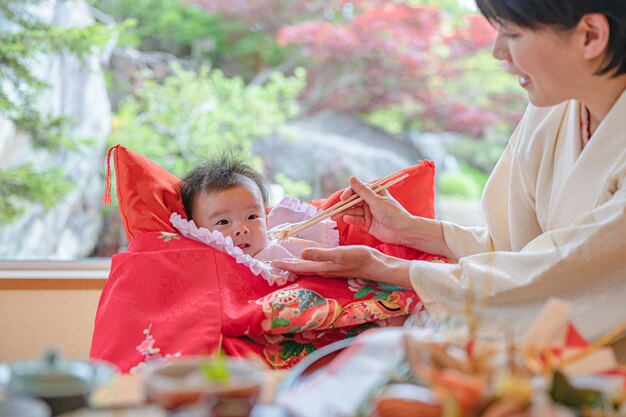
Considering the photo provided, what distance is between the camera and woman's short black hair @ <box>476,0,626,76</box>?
1551 mm

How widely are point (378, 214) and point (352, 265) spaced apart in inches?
10.2

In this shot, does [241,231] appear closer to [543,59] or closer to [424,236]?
[424,236]

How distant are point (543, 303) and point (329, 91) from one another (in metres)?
2.27

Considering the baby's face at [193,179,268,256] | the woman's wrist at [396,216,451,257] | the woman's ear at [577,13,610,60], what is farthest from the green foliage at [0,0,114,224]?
the woman's ear at [577,13,610,60]

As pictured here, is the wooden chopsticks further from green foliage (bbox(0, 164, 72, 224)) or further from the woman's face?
green foliage (bbox(0, 164, 72, 224))

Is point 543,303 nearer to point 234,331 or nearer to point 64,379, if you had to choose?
point 234,331

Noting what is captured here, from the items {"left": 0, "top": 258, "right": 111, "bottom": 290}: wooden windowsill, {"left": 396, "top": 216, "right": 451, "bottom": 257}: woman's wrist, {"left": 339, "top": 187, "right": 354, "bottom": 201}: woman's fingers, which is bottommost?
{"left": 0, "top": 258, "right": 111, "bottom": 290}: wooden windowsill

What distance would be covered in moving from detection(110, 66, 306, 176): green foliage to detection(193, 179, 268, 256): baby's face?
142 cm

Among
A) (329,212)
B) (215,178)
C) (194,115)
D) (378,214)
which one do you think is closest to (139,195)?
(215,178)

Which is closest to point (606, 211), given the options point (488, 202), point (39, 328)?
point (488, 202)

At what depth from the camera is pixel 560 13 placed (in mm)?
1558

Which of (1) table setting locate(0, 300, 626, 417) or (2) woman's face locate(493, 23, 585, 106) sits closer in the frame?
(1) table setting locate(0, 300, 626, 417)

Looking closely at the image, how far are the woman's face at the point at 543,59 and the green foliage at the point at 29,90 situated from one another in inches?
83.2

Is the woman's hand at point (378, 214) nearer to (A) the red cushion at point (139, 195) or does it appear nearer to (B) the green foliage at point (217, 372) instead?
(A) the red cushion at point (139, 195)
